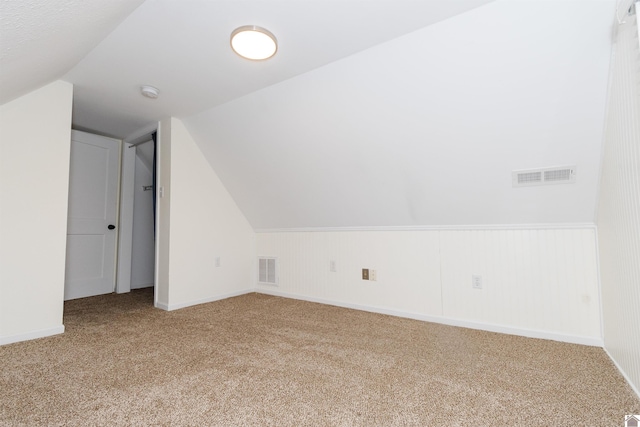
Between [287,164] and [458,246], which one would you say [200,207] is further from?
[458,246]

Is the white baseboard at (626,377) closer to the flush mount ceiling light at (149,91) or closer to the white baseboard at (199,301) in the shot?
the white baseboard at (199,301)

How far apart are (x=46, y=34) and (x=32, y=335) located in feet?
6.88

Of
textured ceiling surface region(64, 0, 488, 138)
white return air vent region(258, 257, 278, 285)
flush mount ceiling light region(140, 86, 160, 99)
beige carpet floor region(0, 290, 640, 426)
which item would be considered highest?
textured ceiling surface region(64, 0, 488, 138)

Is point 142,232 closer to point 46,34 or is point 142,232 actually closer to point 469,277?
point 46,34

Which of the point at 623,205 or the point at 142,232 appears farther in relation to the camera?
the point at 142,232

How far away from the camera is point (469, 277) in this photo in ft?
8.04

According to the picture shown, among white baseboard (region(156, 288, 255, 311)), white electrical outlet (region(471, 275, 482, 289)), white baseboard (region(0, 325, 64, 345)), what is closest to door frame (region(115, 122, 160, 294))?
white baseboard (region(156, 288, 255, 311))

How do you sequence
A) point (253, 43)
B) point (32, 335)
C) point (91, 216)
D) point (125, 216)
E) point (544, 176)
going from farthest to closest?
point (125, 216) → point (91, 216) → point (32, 335) → point (544, 176) → point (253, 43)

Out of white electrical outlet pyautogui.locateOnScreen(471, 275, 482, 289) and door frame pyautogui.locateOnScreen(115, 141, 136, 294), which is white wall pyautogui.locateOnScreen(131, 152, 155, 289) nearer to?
door frame pyautogui.locateOnScreen(115, 141, 136, 294)

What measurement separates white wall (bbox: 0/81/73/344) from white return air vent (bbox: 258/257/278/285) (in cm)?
193

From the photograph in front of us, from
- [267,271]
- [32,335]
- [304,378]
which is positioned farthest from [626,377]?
[32,335]

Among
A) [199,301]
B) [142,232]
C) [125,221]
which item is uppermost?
[125,221]

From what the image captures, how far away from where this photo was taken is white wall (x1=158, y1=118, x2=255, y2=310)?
122 inches

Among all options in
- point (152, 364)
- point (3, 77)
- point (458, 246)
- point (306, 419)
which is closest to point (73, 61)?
point (3, 77)
